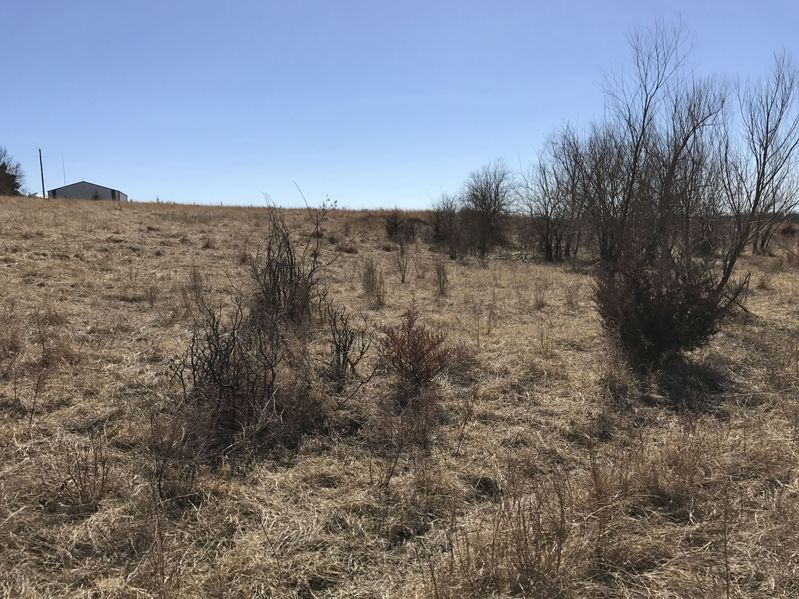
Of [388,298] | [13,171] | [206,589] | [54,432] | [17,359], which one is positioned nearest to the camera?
[206,589]

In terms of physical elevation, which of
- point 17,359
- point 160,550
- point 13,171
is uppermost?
point 13,171

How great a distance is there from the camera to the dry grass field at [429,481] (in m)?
2.13

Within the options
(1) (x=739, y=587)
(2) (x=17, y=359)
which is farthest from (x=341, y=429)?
(2) (x=17, y=359)

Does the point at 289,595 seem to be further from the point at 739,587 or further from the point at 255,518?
the point at 739,587

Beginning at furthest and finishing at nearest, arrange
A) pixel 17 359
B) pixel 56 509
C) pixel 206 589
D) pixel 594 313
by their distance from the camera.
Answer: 1. pixel 594 313
2. pixel 17 359
3. pixel 56 509
4. pixel 206 589

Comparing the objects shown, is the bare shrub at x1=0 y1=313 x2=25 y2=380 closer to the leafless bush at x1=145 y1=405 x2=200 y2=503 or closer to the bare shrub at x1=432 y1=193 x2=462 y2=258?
the leafless bush at x1=145 y1=405 x2=200 y2=503

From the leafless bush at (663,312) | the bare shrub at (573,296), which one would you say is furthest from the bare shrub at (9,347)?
the bare shrub at (573,296)

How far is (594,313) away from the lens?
820 cm

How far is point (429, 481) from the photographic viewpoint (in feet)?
9.47

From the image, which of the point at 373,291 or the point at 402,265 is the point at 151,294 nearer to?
the point at 373,291

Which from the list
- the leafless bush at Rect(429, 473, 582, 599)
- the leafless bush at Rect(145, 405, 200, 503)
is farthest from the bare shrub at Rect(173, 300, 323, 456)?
the leafless bush at Rect(429, 473, 582, 599)

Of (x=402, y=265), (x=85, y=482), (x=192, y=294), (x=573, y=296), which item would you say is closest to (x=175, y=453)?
(x=85, y=482)

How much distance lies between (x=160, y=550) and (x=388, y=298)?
697 cm

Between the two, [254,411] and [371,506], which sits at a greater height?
[254,411]
